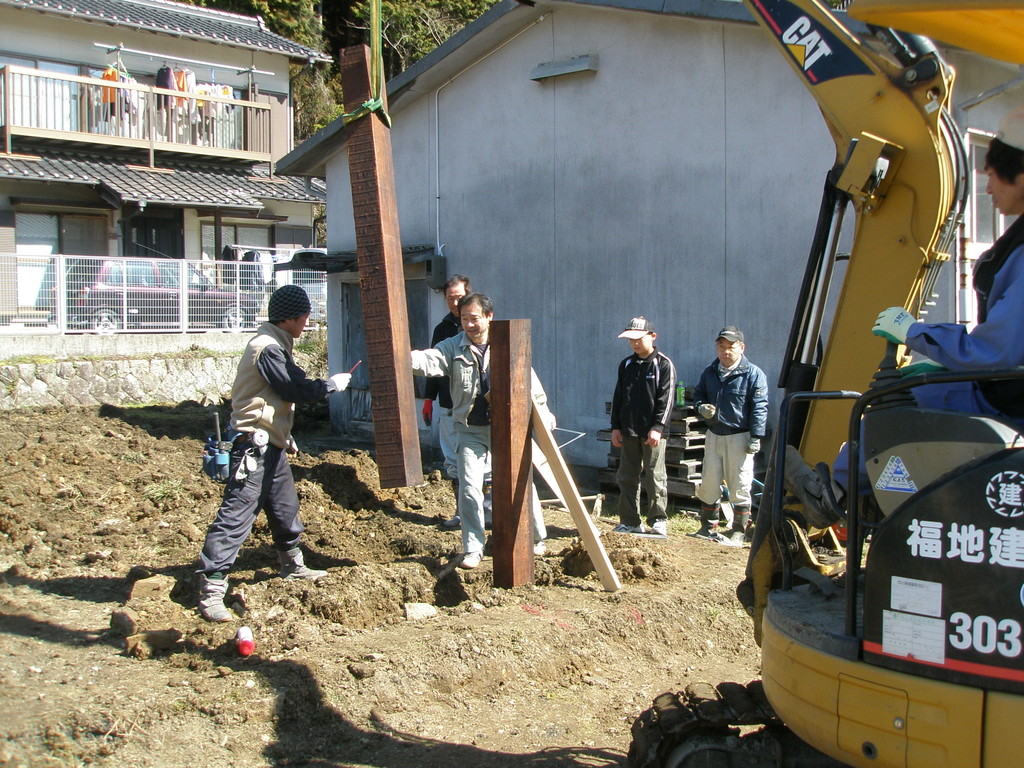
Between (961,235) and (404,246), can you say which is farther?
(404,246)

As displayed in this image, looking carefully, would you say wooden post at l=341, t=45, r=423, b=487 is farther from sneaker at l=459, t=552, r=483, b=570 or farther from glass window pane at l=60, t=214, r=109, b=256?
glass window pane at l=60, t=214, r=109, b=256

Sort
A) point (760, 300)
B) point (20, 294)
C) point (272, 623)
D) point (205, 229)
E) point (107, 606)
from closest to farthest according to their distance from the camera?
1. point (272, 623)
2. point (107, 606)
3. point (760, 300)
4. point (20, 294)
5. point (205, 229)

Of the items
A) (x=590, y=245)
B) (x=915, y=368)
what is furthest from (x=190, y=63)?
(x=915, y=368)

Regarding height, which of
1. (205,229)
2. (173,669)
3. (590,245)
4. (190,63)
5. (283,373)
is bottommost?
(173,669)

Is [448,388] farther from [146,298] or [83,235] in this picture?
[83,235]

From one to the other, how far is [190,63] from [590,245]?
17.5 metres

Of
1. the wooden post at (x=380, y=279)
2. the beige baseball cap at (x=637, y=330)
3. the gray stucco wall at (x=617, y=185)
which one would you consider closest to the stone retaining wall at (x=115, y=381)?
the gray stucco wall at (x=617, y=185)

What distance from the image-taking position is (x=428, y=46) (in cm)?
2711

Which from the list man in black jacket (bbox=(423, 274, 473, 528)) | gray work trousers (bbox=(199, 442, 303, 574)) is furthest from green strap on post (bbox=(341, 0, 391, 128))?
man in black jacket (bbox=(423, 274, 473, 528))

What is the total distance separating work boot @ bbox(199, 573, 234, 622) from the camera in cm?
542

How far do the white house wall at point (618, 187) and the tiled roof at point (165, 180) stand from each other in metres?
8.06

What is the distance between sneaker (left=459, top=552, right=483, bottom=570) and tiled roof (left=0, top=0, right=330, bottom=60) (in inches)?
770

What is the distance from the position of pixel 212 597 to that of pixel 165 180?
19165mm

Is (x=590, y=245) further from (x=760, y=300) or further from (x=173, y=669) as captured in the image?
(x=173, y=669)
